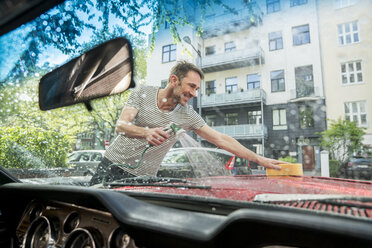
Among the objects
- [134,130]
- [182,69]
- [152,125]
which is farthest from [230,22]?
[134,130]

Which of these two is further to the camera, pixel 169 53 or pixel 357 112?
pixel 169 53

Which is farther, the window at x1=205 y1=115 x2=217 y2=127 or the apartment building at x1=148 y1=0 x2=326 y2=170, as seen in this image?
the window at x1=205 y1=115 x2=217 y2=127

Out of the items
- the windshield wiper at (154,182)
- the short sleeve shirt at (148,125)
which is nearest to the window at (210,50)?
the short sleeve shirt at (148,125)

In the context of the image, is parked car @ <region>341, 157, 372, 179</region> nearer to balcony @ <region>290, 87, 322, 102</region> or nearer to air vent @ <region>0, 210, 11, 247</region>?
balcony @ <region>290, 87, 322, 102</region>

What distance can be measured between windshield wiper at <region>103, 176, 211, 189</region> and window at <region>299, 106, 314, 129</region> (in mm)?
612

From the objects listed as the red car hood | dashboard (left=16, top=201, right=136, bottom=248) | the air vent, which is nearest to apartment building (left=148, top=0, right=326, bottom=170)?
the red car hood

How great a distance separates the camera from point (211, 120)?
4.81ft

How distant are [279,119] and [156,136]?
78 centimetres

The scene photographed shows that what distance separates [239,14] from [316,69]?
21.3 inches

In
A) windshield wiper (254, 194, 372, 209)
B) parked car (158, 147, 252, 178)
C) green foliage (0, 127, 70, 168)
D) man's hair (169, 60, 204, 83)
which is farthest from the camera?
green foliage (0, 127, 70, 168)

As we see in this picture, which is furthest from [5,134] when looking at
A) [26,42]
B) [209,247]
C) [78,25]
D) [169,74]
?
[209,247]

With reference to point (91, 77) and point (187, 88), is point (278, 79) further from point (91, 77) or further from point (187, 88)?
point (91, 77)

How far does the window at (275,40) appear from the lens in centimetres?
125

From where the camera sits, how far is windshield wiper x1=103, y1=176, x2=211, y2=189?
138 cm
